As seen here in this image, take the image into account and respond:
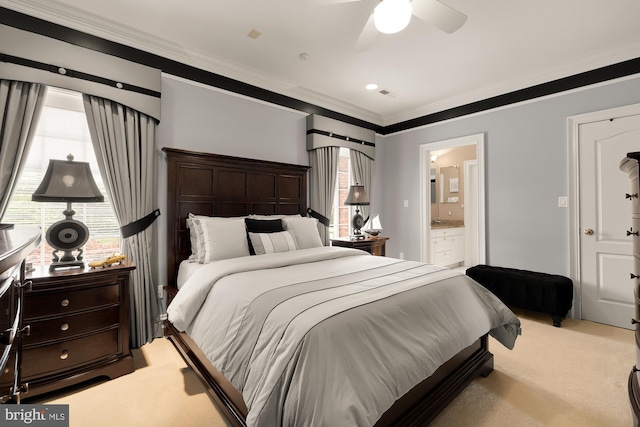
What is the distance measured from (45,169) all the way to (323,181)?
283 cm

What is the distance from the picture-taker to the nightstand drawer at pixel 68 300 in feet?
5.98

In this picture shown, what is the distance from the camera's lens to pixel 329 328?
4.16 feet

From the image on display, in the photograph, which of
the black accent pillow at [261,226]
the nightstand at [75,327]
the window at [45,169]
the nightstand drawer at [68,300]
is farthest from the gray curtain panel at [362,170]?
the nightstand drawer at [68,300]

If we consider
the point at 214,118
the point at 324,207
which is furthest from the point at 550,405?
the point at 214,118

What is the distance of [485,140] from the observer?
397cm

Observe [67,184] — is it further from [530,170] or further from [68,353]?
[530,170]

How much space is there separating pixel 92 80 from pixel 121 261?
148cm

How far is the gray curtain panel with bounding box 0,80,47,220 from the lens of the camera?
2.07m

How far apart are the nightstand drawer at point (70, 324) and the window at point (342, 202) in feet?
9.62

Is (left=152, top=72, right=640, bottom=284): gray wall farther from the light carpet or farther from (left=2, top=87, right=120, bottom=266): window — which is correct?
the light carpet

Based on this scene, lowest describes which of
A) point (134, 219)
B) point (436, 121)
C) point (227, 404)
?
point (227, 404)

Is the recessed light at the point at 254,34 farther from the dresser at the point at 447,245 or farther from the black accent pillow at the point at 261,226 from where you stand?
the dresser at the point at 447,245

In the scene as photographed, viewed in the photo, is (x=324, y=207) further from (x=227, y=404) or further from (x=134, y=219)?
(x=227, y=404)

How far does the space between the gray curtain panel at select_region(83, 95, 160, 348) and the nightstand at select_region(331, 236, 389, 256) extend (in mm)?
2142
